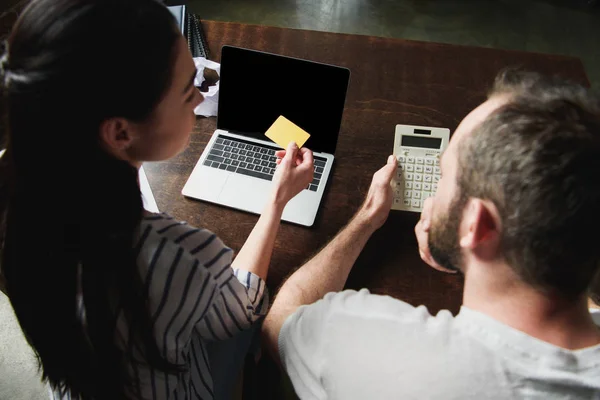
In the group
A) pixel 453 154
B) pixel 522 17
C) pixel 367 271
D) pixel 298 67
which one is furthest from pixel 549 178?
pixel 522 17

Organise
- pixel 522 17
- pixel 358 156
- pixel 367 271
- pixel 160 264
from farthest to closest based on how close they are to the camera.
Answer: pixel 522 17 → pixel 358 156 → pixel 367 271 → pixel 160 264

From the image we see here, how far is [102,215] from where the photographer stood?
27.6 inches

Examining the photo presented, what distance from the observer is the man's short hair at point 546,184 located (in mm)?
626

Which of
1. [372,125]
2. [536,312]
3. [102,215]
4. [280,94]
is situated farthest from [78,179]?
[372,125]

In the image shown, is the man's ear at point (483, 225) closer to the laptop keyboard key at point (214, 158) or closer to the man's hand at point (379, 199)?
the man's hand at point (379, 199)

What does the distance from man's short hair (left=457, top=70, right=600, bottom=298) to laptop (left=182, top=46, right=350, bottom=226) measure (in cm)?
44

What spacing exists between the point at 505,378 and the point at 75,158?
0.64 metres

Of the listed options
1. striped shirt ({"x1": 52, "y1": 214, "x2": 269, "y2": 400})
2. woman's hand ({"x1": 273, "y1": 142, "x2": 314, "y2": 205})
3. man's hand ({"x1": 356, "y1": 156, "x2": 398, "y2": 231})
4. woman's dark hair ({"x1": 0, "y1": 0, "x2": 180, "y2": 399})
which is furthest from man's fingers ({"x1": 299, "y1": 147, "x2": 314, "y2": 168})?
woman's dark hair ({"x1": 0, "y1": 0, "x2": 180, "y2": 399})

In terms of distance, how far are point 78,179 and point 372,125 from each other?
2.61ft

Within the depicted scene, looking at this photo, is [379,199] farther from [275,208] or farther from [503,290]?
[503,290]

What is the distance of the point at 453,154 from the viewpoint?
0.78 meters

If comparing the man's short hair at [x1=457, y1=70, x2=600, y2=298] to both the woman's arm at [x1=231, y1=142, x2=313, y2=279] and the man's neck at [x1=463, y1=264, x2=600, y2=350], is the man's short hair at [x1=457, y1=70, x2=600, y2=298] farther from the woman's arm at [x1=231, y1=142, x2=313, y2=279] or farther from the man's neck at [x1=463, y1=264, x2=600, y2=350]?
the woman's arm at [x1=231, y1=142, x2=313, y2=279]

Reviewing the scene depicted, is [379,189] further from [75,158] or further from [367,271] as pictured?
[75,158]

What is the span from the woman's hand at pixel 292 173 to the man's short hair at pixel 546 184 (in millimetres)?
431
